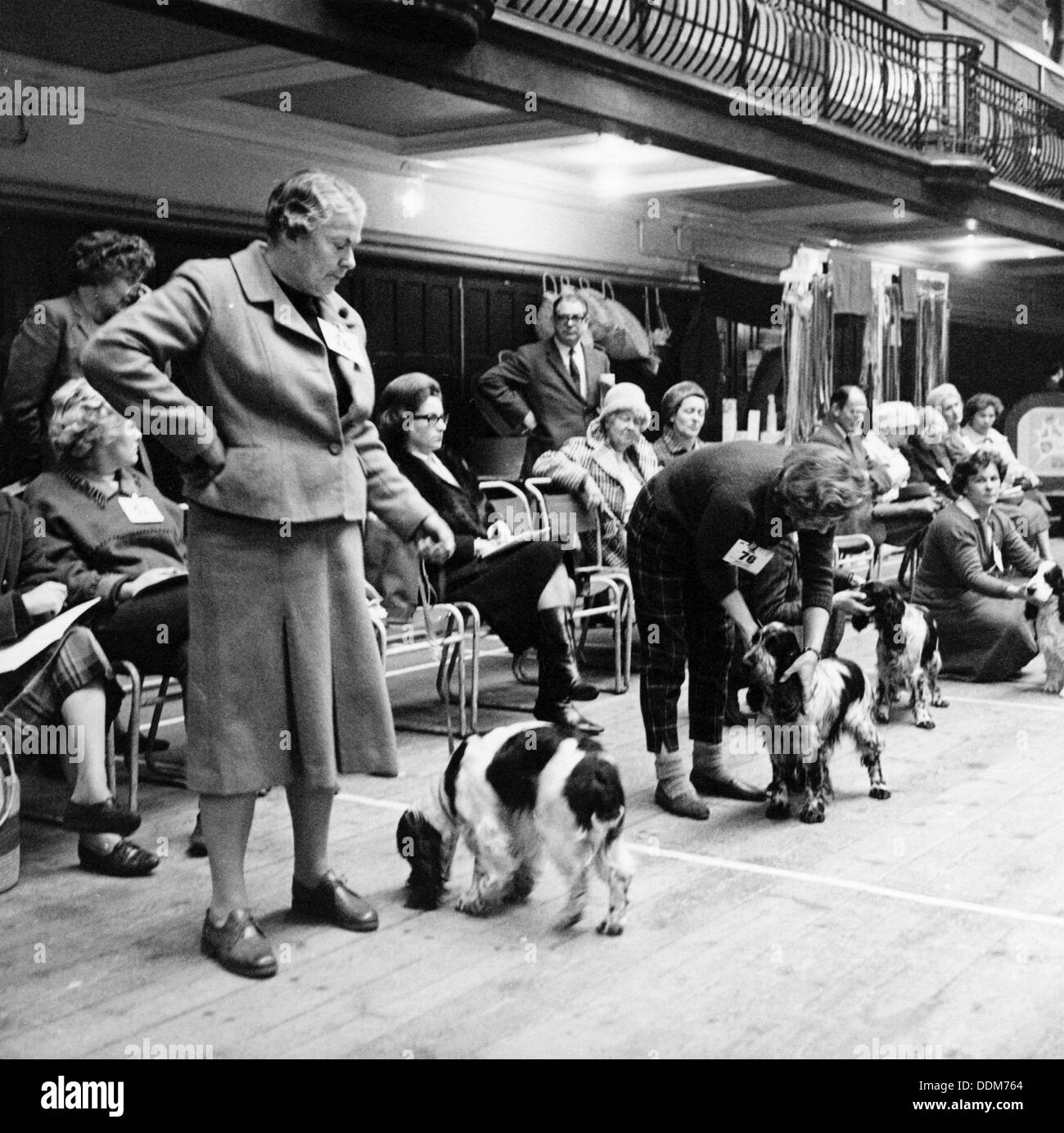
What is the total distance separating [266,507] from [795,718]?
186 centimetres

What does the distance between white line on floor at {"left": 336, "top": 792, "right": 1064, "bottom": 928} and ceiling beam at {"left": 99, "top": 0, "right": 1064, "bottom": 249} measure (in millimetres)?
2968

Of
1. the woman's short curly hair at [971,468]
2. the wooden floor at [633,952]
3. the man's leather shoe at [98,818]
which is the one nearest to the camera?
the wooden floor at [633,952]

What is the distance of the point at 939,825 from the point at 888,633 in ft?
4.71

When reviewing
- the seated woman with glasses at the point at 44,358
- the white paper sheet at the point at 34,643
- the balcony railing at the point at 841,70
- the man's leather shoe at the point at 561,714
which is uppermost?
the balcony railing at the point at 841,70

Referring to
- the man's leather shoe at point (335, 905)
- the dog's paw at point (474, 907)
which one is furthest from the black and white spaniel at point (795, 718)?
the man's leather shoe at point (335, 905)

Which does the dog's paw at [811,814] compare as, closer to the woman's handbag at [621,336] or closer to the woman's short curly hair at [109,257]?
the woman's short curly hair at [109,257]

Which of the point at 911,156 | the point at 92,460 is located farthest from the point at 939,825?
the point at 911,156

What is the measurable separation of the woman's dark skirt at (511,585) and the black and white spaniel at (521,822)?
1.78 metres

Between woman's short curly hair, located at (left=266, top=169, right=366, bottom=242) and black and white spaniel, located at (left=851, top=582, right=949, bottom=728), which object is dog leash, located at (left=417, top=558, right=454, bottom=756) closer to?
black and white spaniel, located at (left=851, top=582, right=949, bottom=728)

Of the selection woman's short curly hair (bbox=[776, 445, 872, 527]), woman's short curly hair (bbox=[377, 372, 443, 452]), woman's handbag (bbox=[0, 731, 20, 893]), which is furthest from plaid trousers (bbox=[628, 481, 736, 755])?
woman's handbag (bbox=[0, 731, 20, 893])

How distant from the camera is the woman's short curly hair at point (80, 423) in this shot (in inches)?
161

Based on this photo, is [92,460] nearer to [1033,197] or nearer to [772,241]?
[772,241]

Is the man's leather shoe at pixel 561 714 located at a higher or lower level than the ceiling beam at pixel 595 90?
lower

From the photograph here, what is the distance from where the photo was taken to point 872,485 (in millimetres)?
7422
